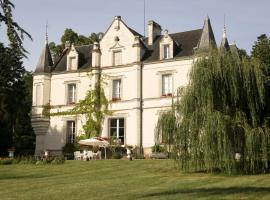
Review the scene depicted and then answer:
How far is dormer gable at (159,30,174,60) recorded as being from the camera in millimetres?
31391

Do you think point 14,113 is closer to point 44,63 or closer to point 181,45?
point 44,63

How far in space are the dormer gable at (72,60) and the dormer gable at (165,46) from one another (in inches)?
277

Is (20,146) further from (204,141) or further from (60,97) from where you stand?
(204,141)

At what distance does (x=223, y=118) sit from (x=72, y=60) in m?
19.9

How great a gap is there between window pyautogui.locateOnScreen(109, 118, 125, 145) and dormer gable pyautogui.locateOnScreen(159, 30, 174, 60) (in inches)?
209

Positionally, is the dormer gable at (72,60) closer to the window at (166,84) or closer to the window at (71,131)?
the window at (71,131)

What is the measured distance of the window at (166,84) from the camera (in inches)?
1225

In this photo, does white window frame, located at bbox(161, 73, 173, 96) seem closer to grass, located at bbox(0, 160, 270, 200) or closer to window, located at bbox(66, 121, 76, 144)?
window, located at bbox(66, 121, 76, 144)

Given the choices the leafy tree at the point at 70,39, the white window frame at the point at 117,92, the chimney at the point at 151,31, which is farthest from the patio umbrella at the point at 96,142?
the leafy tree at the point at 70,39

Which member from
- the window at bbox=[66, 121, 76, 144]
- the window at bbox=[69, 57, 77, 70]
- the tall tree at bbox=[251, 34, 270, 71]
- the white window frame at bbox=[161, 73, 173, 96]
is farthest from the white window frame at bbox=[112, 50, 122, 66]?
the tall tree at bbox=[251, 34, 270, 71]

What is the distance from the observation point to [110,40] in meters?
33.6

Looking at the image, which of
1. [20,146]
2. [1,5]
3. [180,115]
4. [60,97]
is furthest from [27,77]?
[1,5]

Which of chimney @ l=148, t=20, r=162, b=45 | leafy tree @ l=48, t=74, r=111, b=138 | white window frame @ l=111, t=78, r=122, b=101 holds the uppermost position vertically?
chimney @ l=148, t=20, r=162, b=45

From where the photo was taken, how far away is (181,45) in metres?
32.1
